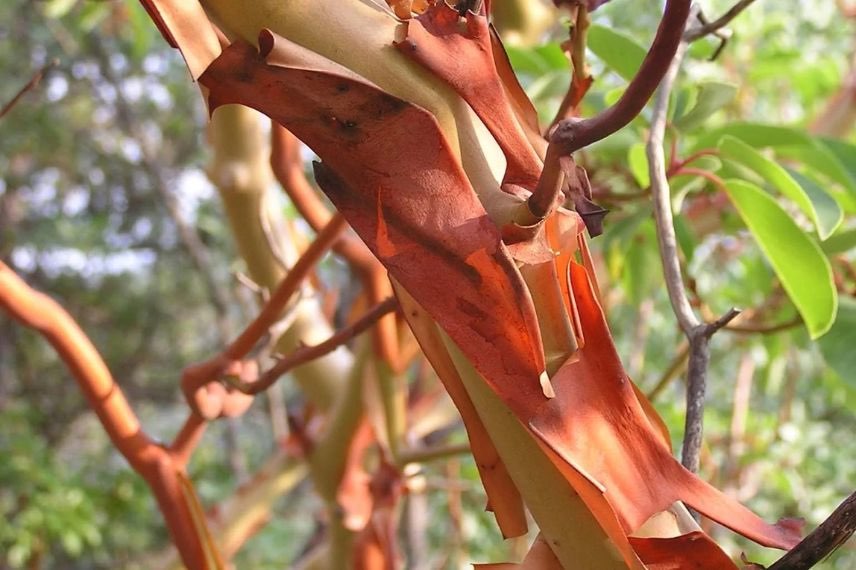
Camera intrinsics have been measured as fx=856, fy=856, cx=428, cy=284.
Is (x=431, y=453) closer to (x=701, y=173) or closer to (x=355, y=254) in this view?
(x=355, y=254)

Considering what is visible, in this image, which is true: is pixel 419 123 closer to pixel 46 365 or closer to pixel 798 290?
pixel 798 290

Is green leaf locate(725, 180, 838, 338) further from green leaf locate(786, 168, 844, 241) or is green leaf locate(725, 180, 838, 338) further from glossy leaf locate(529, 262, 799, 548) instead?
glossy leaf locate(529, 262, 799, 548)

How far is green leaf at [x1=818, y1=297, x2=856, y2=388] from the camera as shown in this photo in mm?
466

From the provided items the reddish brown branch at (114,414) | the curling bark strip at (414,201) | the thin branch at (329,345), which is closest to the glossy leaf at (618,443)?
the curling bark strip at (414,201)

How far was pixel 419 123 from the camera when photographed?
20cm

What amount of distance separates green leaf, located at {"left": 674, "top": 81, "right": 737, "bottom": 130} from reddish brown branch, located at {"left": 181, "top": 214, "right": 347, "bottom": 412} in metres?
0.18

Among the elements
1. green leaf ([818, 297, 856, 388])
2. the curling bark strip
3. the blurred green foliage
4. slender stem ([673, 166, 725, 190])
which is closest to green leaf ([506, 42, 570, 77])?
the blurred green foliage

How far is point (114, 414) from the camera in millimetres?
418

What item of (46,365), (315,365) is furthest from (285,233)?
(46,365)

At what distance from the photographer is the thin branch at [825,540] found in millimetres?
193

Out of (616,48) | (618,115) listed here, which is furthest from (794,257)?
(618,115)

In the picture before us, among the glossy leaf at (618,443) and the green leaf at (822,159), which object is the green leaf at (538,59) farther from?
the glossy leaf at (618,443)

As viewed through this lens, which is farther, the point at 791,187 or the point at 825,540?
the point at 791,187

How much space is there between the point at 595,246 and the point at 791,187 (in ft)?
1.51
